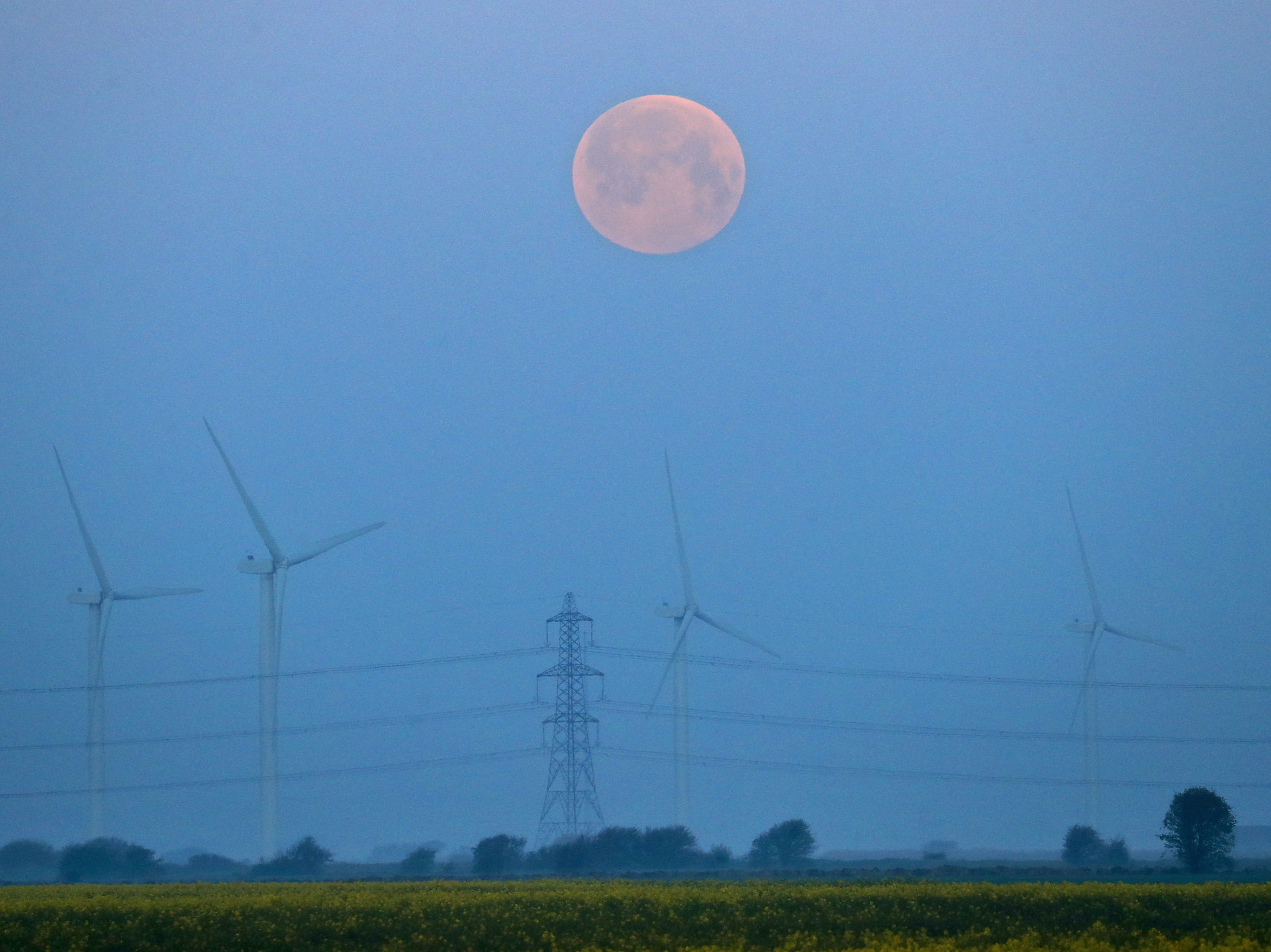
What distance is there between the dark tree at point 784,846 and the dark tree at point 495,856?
20963 mm

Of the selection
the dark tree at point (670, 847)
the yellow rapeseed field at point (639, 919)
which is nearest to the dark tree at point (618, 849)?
the dark tree at point (670, 847)

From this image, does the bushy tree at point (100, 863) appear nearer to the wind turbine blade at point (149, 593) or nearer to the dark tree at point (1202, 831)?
the wind turbine blade at point (149, 593)

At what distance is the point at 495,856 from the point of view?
9575 cm

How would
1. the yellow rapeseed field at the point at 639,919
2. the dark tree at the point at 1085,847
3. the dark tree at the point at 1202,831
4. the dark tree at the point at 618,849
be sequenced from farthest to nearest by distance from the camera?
the dark tree at the point at 1085,847 < the dark tree at the point at 618,849 < the dark tree at the point at 1202,831 < the yellow rapeseed field at the point at 639,919

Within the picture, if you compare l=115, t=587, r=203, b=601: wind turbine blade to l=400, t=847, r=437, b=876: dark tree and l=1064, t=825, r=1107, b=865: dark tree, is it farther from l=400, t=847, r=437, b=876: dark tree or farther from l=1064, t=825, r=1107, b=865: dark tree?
l=1064, t=825, r=1107, b=865: dark tree

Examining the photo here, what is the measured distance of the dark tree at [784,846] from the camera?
350 feet

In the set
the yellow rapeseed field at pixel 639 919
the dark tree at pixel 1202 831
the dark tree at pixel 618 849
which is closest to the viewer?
the yellow rapeseed field at pixel 639 919

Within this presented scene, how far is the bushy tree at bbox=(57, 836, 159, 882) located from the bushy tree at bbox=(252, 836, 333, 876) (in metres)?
10.3

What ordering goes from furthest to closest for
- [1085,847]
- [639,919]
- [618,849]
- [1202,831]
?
[1085,847] → [618,849] → [1202,831] → [639,919]

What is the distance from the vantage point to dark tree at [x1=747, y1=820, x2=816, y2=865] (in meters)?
107

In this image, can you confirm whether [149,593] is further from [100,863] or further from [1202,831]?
[1202,831]

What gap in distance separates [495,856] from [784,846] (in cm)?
2602

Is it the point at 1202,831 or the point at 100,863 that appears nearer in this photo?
the point at 1202,831

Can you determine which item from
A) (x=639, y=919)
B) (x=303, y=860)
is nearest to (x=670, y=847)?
(x=303, y=860)
